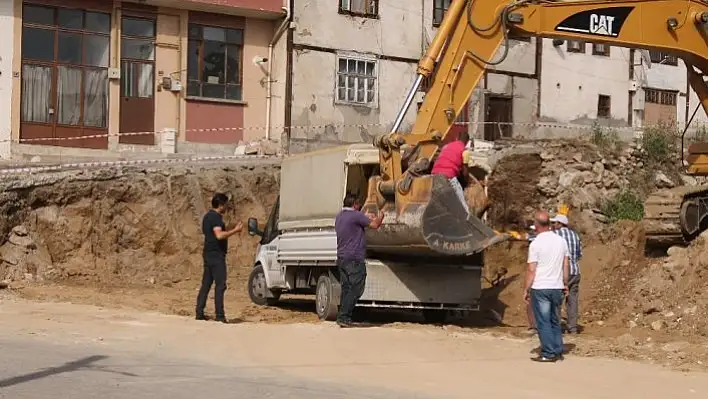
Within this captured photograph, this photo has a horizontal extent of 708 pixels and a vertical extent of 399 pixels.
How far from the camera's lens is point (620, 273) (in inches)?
808

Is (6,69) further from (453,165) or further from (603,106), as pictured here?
(603,106)

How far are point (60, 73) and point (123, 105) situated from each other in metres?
1.91

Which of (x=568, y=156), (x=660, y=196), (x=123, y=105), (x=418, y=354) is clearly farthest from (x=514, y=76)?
(x=418, y=354)

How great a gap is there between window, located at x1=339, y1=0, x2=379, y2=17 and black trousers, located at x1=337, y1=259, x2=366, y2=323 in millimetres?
18568

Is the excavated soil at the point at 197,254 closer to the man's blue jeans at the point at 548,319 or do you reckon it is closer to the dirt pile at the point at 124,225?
the dirt pile at the point at 124,225

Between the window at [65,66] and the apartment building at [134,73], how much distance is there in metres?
0.03

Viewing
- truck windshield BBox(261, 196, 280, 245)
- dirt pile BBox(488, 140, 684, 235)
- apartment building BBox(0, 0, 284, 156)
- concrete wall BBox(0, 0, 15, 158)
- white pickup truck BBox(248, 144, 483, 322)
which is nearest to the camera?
white pickup truck BBox(248, 144, 483, 322)

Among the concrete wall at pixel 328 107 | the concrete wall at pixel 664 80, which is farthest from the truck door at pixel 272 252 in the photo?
the concrete wall at pixel 664 80

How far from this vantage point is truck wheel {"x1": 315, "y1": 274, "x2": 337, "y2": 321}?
17.0 metres

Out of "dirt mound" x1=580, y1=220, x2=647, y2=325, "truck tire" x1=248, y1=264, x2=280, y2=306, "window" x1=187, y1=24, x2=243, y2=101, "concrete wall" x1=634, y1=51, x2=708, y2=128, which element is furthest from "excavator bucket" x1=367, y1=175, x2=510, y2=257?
"concrete wall" x1=634, y1=51, x2=708, y2=128

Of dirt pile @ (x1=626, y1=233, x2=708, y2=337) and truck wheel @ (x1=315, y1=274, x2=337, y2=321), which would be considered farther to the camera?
truck wheel @ (x1=315, y1=274, x2=337, y2=321)

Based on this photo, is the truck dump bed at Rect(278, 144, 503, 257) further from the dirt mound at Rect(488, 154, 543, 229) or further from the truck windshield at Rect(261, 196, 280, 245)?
the dirt mound at Rect(488, 154, 543, 229)

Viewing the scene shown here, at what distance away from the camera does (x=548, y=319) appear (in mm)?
13008

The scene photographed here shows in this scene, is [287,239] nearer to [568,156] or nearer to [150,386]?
[150,386]
